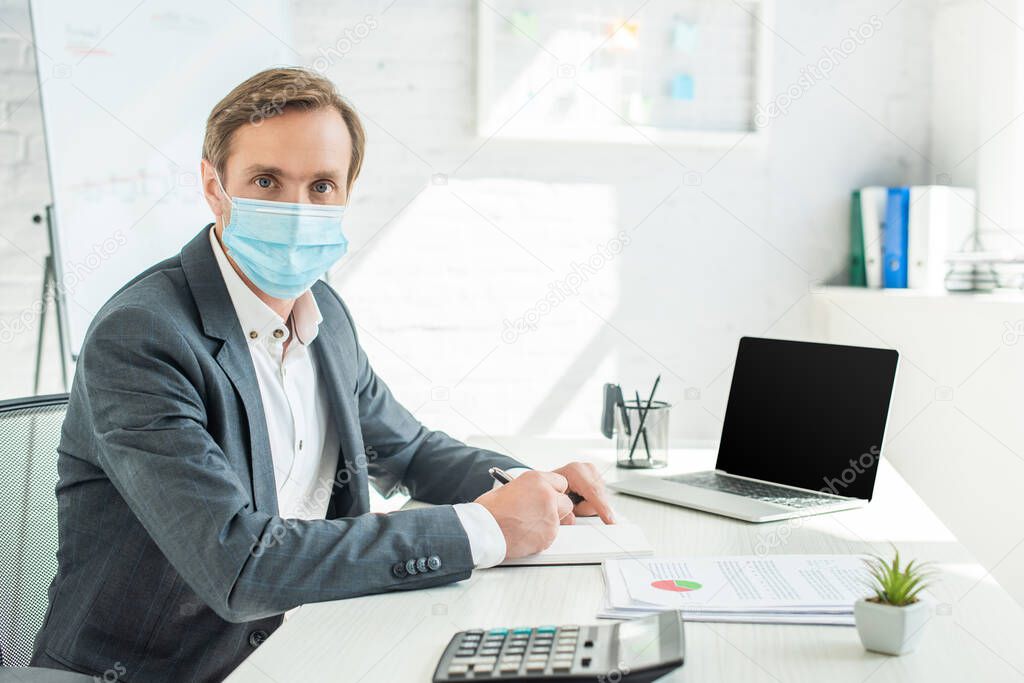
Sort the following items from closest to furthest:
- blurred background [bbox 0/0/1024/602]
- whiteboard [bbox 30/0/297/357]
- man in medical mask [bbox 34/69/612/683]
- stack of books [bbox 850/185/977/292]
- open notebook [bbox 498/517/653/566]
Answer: man in medical mask [bbox 34/69/612/683] → open notebook [bbox 498/517/653/566] → whiteboard [bbox 30/0/297/357] → stack of books [bbox 850/185/977/292] → blurred background [bbox 0/0/1024/602]

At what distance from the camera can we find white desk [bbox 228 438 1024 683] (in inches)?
34.4

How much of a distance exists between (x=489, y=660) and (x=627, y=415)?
3.12 ft

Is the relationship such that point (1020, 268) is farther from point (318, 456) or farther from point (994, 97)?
point (318, 456)

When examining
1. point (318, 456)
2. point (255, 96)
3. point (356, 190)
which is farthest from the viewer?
point (356, 190)

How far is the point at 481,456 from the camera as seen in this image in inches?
62.0

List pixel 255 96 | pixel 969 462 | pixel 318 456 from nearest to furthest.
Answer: pixel 255 96, pixel 318 456, pixel 969 462

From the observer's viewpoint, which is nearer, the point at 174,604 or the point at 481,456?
the point at 174,604

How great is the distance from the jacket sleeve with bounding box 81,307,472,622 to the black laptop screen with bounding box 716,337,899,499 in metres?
0.69

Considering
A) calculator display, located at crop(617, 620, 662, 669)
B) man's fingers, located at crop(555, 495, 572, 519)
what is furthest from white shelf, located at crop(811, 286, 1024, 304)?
calculator display, located at crop(617, 620, 662, 669)

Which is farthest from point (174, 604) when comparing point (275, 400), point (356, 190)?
point (356, 190)

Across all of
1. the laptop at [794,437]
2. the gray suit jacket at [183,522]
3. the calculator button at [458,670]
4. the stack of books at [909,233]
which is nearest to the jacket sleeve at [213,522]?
the gray suit jacket at [183,522]

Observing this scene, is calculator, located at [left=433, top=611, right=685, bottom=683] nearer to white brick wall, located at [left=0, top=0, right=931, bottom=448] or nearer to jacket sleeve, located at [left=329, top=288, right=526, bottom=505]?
jacket sleeve, located at [left=329, top=288, right=526, bottom=505]

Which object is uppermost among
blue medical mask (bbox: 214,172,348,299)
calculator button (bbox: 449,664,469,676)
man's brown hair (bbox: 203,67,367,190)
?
man's brown hair (bbox: 203,67,367,190)

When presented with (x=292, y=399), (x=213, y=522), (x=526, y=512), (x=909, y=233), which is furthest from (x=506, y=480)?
(x=909, y=233)
